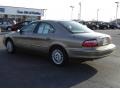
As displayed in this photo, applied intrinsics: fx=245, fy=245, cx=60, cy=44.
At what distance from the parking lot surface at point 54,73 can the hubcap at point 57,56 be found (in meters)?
0.23

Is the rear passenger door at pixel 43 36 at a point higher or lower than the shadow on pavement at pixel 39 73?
higher

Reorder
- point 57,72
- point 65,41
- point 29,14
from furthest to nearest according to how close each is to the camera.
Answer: point 29,14 → point 65,41 → point 57,72

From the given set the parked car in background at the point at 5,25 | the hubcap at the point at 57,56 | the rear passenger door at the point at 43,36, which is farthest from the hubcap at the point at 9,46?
the parked car in background at the point at 5,25

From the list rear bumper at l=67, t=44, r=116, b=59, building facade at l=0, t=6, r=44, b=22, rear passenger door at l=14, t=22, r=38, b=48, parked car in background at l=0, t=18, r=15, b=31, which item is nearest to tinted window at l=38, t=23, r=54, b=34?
rear passenger door at l=14, t=22, r=38, b=48

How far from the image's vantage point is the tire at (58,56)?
7742 mm

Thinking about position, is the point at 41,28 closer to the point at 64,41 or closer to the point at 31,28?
the point at 31,28

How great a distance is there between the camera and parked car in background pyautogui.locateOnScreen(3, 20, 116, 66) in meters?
7.34

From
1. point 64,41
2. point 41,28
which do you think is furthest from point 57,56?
point 41,28

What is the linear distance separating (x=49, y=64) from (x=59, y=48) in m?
0.71

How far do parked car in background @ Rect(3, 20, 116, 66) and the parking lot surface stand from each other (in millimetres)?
458

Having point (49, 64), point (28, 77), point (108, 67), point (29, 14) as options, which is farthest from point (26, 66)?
point (29, 14)

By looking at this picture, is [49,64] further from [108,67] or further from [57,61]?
[108,67]

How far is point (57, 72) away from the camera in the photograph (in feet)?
23.5

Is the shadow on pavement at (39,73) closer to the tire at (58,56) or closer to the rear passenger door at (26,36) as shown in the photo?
the tire at (58,56)
